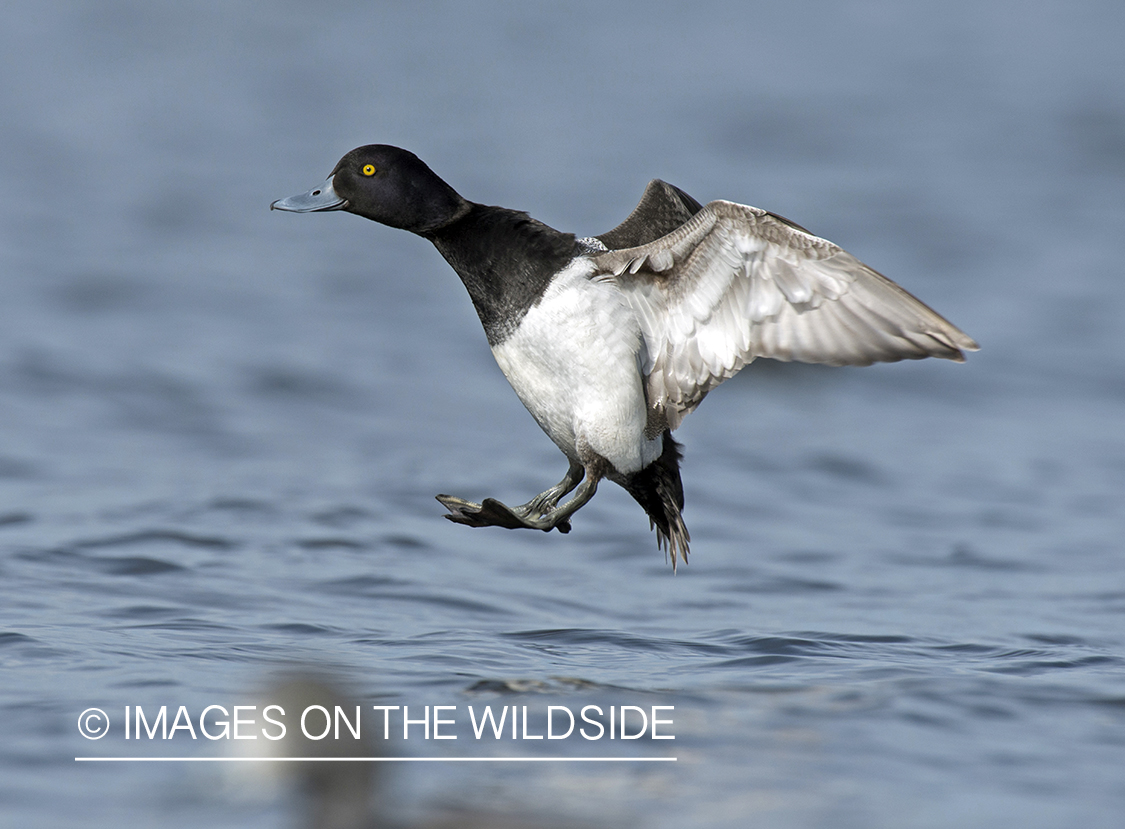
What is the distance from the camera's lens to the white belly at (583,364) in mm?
4727

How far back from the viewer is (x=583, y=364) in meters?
4.77

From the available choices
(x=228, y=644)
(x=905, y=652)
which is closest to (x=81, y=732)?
(x=228, y=644)

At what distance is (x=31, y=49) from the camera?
1742cm

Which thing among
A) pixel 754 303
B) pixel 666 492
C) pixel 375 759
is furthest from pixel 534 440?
pixel 375 759

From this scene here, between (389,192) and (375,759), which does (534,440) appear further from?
(375,759)

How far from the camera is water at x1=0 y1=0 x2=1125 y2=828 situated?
430 centimetres

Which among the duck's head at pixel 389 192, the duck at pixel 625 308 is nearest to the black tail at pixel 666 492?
the duck at pixel 625 308

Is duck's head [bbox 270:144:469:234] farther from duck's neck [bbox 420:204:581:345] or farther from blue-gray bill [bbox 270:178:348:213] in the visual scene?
duck's neck [bbox 420:204:581:345]

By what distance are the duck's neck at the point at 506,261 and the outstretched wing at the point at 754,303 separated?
0.17m

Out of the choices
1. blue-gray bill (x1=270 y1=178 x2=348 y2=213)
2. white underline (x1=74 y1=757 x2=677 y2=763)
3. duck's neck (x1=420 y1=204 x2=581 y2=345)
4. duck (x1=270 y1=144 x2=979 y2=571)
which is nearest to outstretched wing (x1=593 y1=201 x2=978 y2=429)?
duck (x1=270 y1=144 x2=979 y2=571)

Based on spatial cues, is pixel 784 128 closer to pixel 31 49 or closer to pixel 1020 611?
pixel 31 49

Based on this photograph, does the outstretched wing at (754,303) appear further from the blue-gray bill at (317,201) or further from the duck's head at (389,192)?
the blue-gray bill at (317,201)

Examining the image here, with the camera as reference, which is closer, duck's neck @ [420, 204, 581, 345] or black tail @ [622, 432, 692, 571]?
duck's neck @ [420, 204, 581, 345]

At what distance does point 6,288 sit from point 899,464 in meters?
6.99
